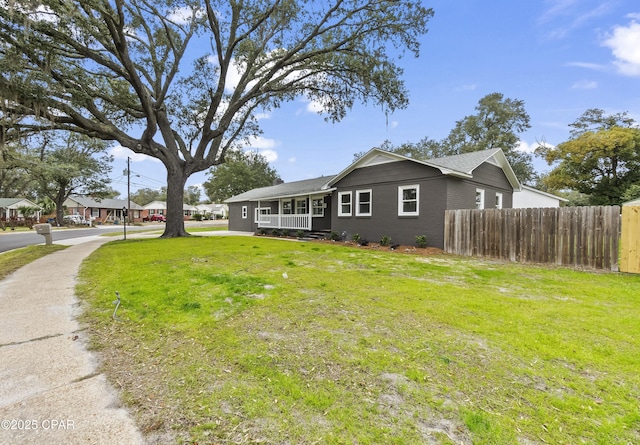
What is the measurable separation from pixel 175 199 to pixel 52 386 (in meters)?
15.2

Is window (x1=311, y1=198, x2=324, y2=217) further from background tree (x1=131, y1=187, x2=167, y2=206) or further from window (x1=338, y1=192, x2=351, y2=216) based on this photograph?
background tree (x1=131, y1=187, x2=167, y2=206)

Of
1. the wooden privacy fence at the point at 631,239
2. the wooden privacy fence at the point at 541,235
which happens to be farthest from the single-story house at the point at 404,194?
the wooden privacy fence at the point at 631,239

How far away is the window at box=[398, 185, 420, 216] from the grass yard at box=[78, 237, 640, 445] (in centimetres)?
720

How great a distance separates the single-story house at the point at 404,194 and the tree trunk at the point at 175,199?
6657mm

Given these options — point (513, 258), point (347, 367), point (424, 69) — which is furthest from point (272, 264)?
point (424, 69)

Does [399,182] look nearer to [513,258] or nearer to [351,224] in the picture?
[351,224]

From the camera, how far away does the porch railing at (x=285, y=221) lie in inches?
730

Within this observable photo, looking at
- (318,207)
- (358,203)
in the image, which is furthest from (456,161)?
(318,207)

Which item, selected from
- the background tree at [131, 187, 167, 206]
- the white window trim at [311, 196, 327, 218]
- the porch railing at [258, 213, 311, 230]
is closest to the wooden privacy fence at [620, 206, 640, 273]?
the white window trim at [311, 196, 327, 218]

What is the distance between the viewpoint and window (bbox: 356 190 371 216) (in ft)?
48.6

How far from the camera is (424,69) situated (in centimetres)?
1466

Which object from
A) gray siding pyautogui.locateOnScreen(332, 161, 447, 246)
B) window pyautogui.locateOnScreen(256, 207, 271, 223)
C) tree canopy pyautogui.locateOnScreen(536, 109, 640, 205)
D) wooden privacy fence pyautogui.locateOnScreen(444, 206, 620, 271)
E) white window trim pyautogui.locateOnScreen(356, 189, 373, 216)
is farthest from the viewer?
tree canopy pyautogui.locateOnScreen(536, 109, 640, 205)

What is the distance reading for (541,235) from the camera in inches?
347

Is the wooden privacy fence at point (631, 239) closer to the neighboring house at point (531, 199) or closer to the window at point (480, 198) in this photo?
the window at point (480, 198)
